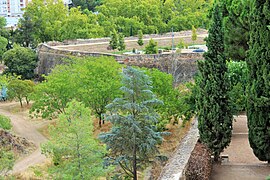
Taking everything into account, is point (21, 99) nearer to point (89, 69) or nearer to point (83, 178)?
point (89, 69)

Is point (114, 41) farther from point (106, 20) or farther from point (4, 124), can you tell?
point (4, 124)

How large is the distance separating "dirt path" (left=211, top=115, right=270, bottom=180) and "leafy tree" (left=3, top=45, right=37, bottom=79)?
1172 inches

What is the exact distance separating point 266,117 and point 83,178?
6.44 meters

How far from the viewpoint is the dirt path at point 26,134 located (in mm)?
25750

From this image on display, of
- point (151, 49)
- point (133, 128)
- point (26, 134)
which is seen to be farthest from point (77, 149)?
point (151, 49)

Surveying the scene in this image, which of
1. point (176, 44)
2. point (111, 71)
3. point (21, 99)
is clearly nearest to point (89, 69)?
point (111, 71)

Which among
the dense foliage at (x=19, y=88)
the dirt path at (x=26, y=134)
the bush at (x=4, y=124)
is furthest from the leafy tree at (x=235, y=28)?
the dense foliage at (x=19, y=88)

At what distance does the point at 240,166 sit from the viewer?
59.5 ft

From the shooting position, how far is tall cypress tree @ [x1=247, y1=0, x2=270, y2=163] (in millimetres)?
16500

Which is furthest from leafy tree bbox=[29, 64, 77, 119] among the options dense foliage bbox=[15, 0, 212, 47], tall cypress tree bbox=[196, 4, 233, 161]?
dense foliage bbox=[15, 0, 212, 47]

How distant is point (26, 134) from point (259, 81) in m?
18.8

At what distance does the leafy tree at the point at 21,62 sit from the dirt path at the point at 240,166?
1172 inches

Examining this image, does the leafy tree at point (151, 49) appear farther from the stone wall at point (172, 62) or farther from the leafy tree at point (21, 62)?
the leafy tree at point (21, 62)

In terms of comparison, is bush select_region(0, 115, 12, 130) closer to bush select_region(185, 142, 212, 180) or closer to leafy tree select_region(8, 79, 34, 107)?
leafy tree select_region(8, 79, 34, 107)
